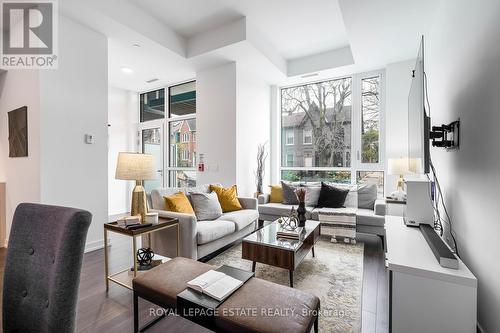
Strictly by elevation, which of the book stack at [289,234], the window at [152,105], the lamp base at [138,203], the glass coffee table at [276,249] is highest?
the window at [152,105]

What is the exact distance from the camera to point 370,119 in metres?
4.43

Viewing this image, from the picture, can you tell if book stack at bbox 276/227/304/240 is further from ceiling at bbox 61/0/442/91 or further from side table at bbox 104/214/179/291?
ceiling at bbox 61/0/442/91

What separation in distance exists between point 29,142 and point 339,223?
4.07 meters

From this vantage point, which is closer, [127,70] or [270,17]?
[270,17]

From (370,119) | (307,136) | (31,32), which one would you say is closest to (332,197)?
(307,136)

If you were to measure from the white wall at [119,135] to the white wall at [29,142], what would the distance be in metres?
2.01

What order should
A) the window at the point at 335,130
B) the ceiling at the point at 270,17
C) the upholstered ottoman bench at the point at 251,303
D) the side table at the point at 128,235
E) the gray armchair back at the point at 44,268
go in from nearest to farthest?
the gray armchair back at the point at 44,268 → the upholstered ottoman bench at the point at 251,303 → the side table at the point at 128,235 → the ceiling at the point at 270,17 → the window at the point at 335,130

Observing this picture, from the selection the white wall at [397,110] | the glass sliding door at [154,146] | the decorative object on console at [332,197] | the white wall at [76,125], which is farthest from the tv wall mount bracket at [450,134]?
the glass sliding door at [154,146]

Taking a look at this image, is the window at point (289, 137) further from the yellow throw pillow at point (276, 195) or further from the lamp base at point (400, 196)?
the lamp base at point (400, 196)

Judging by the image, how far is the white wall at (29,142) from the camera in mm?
2719

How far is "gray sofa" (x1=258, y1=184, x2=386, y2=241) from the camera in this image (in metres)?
3.22

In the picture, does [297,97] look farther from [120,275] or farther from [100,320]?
[100,320]

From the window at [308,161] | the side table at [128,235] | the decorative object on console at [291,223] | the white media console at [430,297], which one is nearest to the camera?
the white media console at [430,297]

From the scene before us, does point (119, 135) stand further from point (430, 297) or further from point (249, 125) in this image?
point (430, 297)
